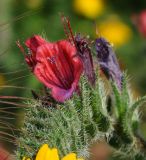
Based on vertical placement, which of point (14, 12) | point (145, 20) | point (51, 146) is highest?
point (14, 12)

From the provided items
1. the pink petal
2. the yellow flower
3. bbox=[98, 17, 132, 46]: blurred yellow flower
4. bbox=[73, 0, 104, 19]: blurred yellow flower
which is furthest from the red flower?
bbox=[73, 0, 104, 19]: blurred yellow flower

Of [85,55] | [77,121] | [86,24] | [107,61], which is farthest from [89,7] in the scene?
[77,121]

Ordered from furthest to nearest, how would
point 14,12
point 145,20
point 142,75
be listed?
point 14,12, point 142,75, point 145,20

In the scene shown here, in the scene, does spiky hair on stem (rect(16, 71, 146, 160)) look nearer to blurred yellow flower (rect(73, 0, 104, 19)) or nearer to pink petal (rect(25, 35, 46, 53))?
pink petal (rect(25, 35, 46, 53))

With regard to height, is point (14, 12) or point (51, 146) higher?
point (14, 12)

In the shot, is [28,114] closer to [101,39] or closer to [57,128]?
[57,128]

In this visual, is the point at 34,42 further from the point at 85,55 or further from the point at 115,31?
the point at 115,31

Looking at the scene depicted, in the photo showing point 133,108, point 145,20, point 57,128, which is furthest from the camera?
point 145,20

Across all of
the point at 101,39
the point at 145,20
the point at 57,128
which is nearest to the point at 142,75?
the point at 145,20
